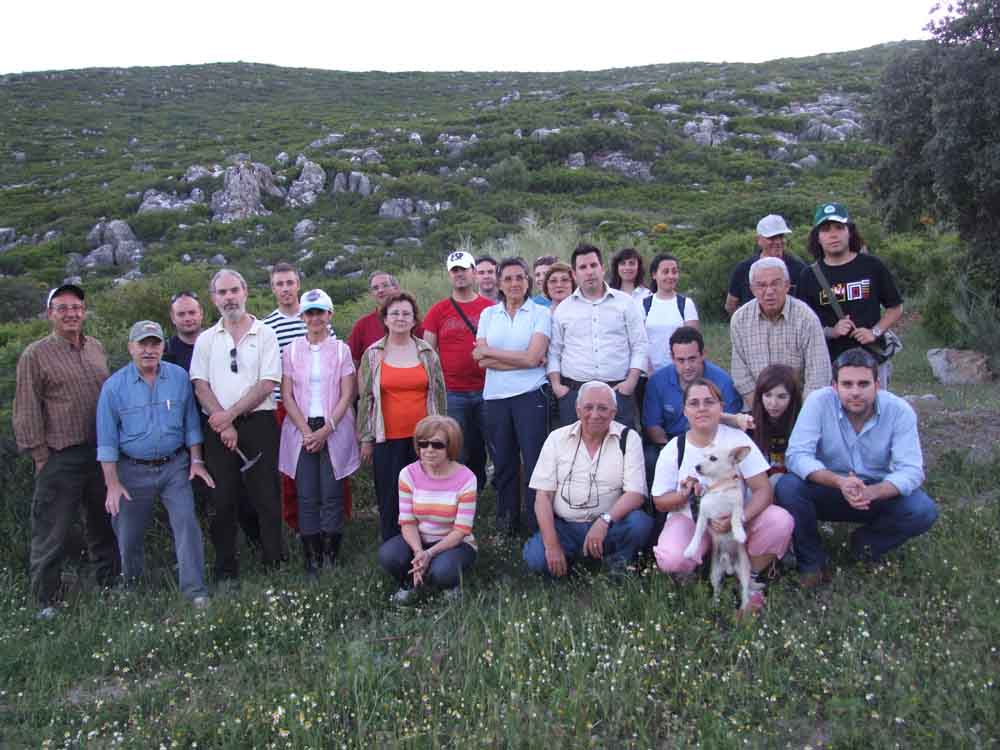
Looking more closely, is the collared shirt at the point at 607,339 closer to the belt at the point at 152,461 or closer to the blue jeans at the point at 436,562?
the blue jeans at the point at 436,562

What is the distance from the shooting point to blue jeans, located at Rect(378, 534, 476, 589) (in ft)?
15.8

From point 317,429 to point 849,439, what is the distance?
3404 mm

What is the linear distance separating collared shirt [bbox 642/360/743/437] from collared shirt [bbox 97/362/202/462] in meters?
3.06

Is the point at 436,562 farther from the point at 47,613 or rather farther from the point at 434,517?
the point at 47,613

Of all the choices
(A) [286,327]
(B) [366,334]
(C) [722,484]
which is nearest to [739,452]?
(C) [722,484]

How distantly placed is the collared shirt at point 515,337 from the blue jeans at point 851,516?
1834mm

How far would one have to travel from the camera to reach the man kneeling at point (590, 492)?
476 centimetres

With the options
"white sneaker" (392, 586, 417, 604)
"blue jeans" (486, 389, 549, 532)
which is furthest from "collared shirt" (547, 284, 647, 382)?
"white sneaker" (392, 586, 417, 604)

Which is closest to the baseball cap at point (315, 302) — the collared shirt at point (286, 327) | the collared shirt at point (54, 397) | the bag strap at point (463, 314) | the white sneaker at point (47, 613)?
the collared shirt at point (286, 327)

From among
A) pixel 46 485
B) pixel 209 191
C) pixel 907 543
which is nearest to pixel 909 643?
pixel 907 543

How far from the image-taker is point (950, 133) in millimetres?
11445

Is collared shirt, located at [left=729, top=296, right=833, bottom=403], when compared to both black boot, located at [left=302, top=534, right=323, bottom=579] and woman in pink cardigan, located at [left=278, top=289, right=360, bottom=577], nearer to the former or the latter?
woman in pink cardigan, located at [left=278, top=289, right=360, bottom=577]

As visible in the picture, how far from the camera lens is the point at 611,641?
4.04 metres

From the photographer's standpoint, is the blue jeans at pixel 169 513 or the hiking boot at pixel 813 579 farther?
the blue jeans at pixel 169 513
